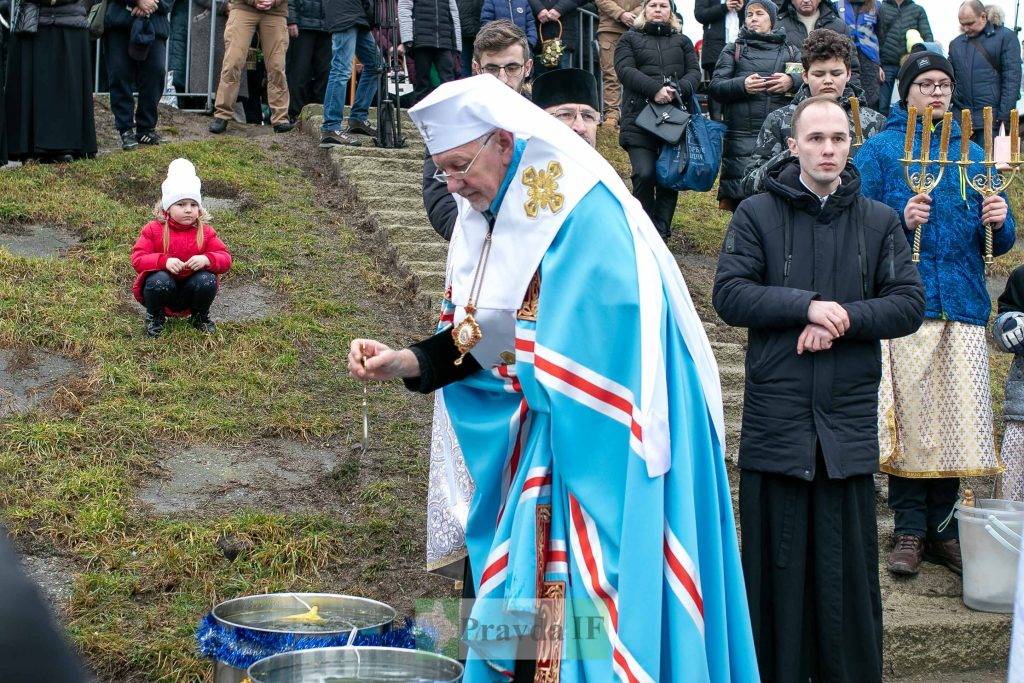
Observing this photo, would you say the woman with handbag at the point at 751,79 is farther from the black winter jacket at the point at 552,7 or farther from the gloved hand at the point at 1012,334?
the black winter jacket at the point at 552,7

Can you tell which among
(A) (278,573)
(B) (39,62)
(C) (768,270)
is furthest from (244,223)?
(C) (768,270)

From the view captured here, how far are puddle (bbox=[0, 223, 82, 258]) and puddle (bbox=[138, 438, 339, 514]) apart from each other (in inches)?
114

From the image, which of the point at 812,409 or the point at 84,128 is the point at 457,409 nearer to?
the point at 812,409

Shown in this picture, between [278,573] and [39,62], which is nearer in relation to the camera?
[278,573]

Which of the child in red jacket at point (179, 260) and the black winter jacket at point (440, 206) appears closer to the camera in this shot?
the black winter jacket at point (440, 206)

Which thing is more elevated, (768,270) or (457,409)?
(768,270)

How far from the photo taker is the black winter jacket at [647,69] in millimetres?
9383

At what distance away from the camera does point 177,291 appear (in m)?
7.78

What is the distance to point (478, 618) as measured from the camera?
12.9 feet

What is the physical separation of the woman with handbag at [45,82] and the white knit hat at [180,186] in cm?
322

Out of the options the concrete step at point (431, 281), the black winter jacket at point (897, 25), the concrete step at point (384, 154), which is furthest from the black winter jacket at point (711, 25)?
the concrete step at point (431, 281)

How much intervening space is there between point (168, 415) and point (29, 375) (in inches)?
35.4

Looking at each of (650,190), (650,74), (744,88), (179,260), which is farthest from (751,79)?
(179,260)

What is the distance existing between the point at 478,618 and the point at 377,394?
3609 millimetres
